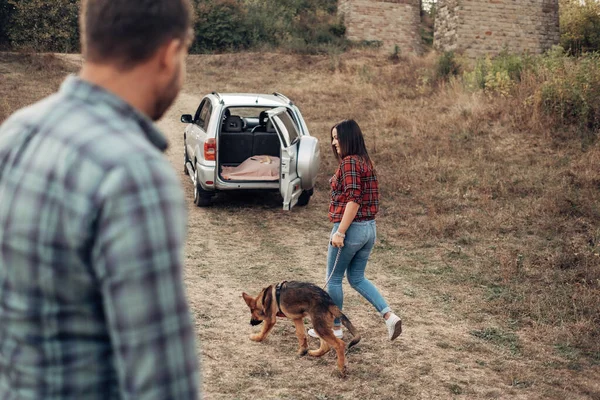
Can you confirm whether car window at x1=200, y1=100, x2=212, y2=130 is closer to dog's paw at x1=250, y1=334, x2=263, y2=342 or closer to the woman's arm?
dog's paw at x1=250, y1=334, x2=263, y2=342

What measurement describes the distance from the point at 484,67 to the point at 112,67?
54.3ft

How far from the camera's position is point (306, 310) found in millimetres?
5152

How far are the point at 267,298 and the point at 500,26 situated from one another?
20.3m

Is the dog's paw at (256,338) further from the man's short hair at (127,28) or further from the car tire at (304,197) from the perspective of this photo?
the car tire at (304,197)

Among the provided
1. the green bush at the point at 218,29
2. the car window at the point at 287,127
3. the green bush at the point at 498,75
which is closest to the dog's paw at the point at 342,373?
the car window at the point at 287,127

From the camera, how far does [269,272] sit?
298 inches

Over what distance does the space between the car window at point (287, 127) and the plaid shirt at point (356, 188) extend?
152 inches

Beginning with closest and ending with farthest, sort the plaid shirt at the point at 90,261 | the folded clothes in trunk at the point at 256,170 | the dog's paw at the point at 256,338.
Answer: the plaid shirt at the point at 90,261 < the dog's paw at the point at 256,338 < the folded clothes in trunk at the point at 256,170

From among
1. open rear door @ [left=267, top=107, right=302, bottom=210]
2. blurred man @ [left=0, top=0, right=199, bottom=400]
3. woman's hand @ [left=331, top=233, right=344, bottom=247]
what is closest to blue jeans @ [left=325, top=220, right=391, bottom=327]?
woman's hand @ [left=331, top=233, right=344, bottom=247]

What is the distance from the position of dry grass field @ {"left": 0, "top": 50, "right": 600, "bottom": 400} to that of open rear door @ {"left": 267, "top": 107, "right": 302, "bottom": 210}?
539 mm

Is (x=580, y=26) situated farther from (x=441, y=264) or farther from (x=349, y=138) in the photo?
(x=349, y=138)

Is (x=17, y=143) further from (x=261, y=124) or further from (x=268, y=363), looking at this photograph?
→ (x=261, y=124)

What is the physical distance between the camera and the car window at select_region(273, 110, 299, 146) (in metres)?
9.16

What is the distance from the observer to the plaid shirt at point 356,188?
5.20m
